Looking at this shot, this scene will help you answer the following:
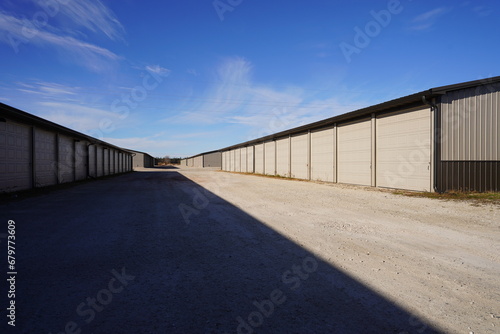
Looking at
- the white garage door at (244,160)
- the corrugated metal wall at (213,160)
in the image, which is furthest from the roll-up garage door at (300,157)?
the corrugated metal wall at (213,160)

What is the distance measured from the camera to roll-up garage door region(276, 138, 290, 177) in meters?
27.8

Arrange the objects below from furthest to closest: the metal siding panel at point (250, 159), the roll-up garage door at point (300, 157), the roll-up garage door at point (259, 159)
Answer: the metal siding panel at point (250, 159), the roll-up garage door at point (259, 159), the roll-up garage door at point (300, 157)

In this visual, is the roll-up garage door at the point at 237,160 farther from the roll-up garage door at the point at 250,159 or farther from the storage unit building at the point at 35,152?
the storage unit building at the point at 35,152

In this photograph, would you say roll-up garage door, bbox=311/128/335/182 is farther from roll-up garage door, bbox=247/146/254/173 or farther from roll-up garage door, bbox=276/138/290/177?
roll-up garage door, bbox=247/146/254/173

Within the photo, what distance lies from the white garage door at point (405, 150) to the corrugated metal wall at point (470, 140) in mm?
665

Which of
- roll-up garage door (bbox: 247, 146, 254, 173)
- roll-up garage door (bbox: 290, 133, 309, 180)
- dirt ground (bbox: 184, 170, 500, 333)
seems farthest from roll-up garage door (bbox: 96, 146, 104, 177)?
dirt ground (bbox: 184, 170, 500, 333)

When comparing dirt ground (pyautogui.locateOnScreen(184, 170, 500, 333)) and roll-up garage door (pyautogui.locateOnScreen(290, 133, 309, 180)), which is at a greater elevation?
roll-up garage door (pyautogui.locateOnScreen(290, 133, 309, 180))

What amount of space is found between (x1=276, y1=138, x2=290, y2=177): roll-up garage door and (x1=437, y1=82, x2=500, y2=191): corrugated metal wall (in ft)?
53.3

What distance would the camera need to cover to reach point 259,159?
36656mm

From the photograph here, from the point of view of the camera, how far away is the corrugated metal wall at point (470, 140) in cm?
1149

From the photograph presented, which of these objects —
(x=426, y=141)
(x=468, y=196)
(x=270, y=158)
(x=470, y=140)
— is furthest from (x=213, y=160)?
(x=468, y=196)

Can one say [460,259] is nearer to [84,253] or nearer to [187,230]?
[187,230]

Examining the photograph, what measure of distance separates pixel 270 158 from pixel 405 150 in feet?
64.9

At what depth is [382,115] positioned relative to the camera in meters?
15.4
